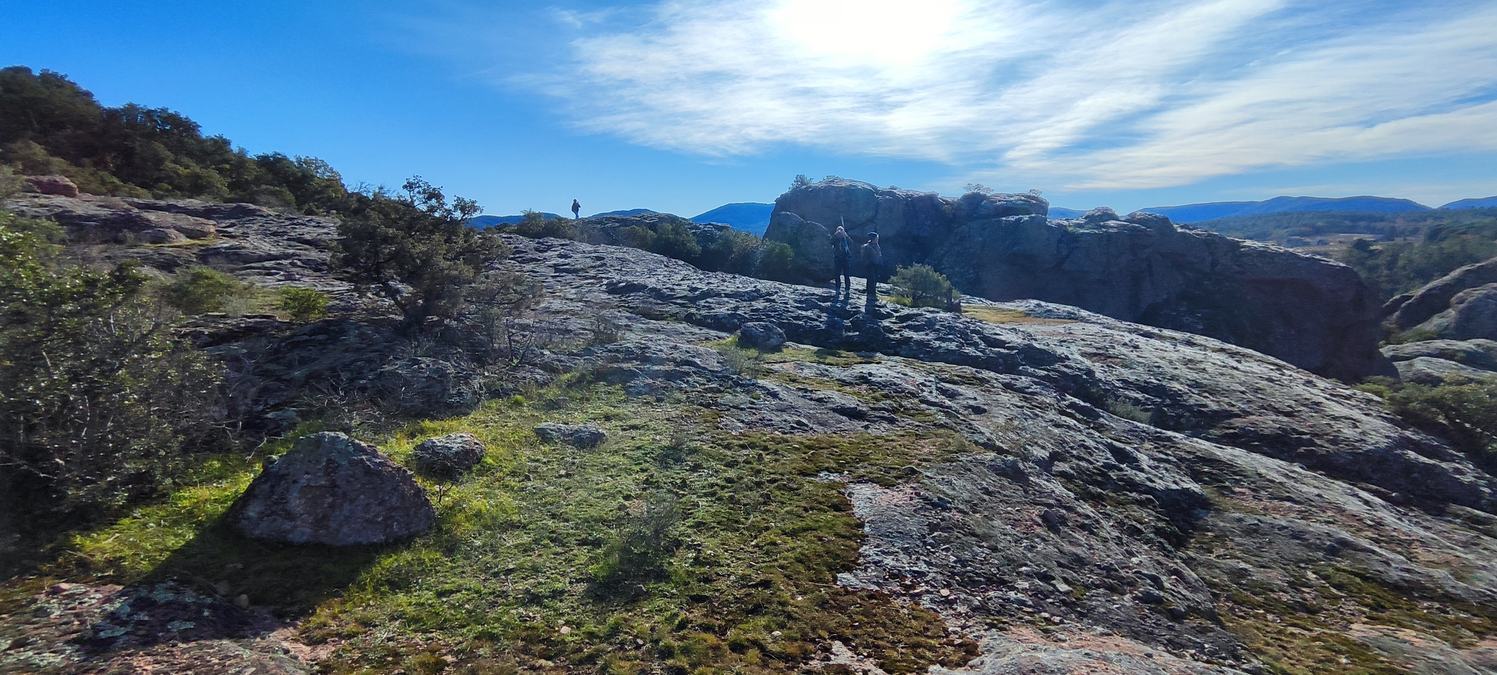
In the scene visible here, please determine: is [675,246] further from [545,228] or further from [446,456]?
[446,456]

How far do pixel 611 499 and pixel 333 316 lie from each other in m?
14.8

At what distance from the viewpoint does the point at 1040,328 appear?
33875 millimetres

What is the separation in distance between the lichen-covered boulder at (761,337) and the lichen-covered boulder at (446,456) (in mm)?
12795

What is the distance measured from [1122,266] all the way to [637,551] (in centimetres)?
7497

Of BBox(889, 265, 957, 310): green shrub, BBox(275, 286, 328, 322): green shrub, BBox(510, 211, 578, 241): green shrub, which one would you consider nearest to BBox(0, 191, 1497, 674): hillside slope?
BBox(275, 286, 328, 322): green shrub

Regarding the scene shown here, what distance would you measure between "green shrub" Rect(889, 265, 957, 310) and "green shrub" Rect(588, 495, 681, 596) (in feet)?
101

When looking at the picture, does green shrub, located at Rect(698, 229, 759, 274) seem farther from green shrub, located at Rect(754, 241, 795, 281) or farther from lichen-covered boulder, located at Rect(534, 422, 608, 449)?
lichen-covered boulder, located at Rect(534, 422, 608, 449)

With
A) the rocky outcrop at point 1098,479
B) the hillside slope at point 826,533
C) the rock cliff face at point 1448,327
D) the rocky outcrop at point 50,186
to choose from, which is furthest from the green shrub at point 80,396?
the rock cliff face at point 1448,327

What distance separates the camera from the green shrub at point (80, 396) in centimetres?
871

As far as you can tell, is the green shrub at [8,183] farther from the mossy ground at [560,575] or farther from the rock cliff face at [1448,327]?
the rock cliff face at [1448,327]

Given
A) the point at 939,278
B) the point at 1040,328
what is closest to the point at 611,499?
the point at 1040,328

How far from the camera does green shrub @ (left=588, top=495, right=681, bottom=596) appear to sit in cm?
953

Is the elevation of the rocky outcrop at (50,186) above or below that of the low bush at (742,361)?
above

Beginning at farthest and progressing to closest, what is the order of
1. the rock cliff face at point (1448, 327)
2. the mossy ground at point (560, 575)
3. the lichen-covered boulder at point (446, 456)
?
the rock cliff face at point (1448, 327) → the lichen-covered boulder at point (446, 456) → the mossy ground at point (560, 575)
